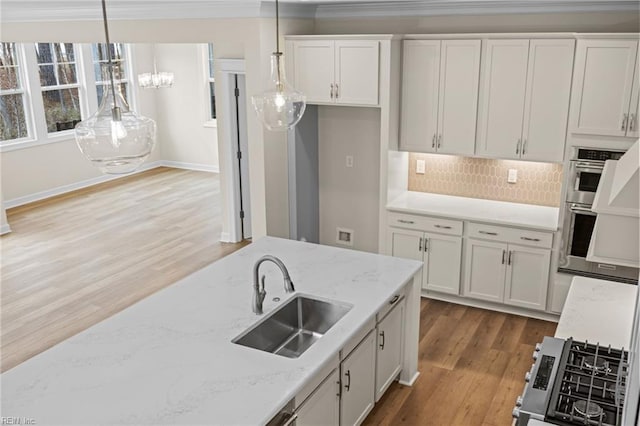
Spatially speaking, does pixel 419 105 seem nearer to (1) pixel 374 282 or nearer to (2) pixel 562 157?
(2) pixel 562 157

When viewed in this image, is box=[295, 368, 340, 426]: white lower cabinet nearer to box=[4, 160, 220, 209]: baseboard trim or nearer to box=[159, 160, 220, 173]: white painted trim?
box=[4, 160, 220, 209]: baseboard trim

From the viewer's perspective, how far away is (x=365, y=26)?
239 inches

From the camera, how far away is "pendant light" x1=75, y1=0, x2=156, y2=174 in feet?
8.03

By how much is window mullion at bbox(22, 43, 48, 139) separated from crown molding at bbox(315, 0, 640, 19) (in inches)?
204

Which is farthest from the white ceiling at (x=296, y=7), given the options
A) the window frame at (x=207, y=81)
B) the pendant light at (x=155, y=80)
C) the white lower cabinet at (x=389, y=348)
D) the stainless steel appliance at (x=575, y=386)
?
the window frame at (x=207, y=81)

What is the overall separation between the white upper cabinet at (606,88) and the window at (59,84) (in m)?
7.88

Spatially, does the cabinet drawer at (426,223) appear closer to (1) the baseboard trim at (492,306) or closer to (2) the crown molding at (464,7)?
(1) the baseboard trim at (492,306)

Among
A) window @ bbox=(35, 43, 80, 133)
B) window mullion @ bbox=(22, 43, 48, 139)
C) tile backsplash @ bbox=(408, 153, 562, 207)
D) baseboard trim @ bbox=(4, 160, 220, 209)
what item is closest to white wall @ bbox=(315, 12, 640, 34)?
tile backsplash @ bbox=(408, 153, 562, 207)

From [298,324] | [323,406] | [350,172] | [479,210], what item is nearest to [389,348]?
[298,324]

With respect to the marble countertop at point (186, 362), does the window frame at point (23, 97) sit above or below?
above

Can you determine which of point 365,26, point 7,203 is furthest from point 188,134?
point 365,26

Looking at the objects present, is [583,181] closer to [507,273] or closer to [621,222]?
[507,273]

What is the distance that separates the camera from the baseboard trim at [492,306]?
552 cm

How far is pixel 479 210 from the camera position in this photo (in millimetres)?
5676
